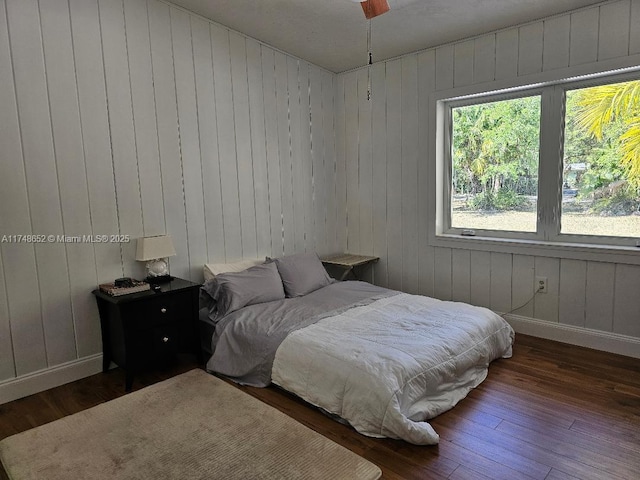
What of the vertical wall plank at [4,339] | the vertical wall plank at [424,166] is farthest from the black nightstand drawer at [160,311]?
the vertical wall plank at [424,166]

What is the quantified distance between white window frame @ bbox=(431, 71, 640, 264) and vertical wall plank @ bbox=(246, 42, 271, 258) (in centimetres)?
162

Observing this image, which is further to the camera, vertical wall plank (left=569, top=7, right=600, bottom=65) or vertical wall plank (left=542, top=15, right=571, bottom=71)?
vertical wall plank (left=542, top=15, right=571, bottom=71)

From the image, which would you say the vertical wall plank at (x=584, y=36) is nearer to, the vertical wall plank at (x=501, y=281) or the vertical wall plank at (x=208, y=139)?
the vertical wall plank at (x=501, y=281)

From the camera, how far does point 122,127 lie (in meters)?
2.96

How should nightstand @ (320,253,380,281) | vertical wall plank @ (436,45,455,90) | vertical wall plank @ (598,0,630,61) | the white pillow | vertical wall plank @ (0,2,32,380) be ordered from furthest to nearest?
1. nightstand @ (320,253,380,281)
2. vertical wall plank @ (436,45,455,90)
3. the white pillow
4. vertical wall plank @ (598,0,630,61)
5. vertical wall plank @ (0,2,32,380)

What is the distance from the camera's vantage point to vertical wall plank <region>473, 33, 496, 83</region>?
3414mm

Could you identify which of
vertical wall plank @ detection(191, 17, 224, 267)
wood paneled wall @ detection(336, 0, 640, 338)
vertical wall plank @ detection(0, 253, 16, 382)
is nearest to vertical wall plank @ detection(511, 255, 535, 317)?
wood paneled wall @ detection(336, 0, 640, 338)

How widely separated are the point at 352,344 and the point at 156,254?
1594mm

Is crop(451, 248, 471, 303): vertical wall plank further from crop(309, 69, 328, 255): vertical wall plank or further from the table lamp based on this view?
the table lamp

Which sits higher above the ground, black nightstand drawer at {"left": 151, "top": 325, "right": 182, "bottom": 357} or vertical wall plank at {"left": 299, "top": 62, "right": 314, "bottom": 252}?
vertical wall plank at {"left": 299, "top": 62, "right": 314, "bottom": 252}

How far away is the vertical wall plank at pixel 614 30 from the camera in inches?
111

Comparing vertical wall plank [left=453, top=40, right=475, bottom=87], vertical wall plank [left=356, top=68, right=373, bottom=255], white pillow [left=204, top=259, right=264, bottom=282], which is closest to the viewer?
white pillow [left=204, top=259, right=264, bottom=282]

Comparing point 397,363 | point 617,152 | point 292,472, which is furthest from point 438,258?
point 292,472

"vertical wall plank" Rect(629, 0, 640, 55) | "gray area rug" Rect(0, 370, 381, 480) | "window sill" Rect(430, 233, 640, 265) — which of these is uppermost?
"vertical wall plank" Rect(629, 0, 640, 55)
